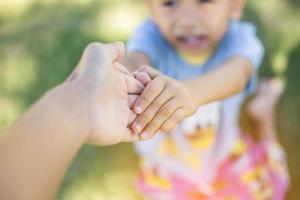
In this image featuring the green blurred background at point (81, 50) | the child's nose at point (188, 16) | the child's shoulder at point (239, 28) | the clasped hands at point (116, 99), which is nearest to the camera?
the clasped hands at point (116, 99)

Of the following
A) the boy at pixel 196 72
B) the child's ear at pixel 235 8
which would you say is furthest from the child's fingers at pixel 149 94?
the child's ear at pixel 235 8

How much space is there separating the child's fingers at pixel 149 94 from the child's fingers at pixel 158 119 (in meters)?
0.03

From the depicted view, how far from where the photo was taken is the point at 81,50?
73.2 inches

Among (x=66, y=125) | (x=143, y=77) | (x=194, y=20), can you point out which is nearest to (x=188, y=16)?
(x=194, y=20)

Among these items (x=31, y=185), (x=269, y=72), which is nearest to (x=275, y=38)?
(x=269, y=72)

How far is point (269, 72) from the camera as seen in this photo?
5.80 ft

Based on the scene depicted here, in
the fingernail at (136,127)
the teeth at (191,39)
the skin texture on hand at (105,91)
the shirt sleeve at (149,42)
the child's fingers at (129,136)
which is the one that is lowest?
the shirt sleeve at (149,42)

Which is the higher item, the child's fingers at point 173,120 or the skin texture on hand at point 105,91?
the skin texture on hand at point 105,91

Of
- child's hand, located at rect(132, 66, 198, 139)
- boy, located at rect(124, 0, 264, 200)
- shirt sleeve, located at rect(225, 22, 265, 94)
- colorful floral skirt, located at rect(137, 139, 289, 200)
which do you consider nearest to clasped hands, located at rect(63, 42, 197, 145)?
child's hand, located at rect(132, 66, 198, 139)

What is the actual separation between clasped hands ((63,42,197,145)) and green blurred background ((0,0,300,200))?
0.49m

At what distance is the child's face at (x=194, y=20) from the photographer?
151 centimetres

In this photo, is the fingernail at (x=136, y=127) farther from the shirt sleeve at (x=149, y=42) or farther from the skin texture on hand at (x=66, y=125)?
the shirt sleeve at (x=149, y=42)

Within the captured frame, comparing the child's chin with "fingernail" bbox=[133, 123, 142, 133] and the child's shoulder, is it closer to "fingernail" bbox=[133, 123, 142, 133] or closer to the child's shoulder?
the child's shoulder

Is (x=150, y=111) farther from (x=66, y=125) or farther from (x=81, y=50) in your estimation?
(x=81, y=50)
